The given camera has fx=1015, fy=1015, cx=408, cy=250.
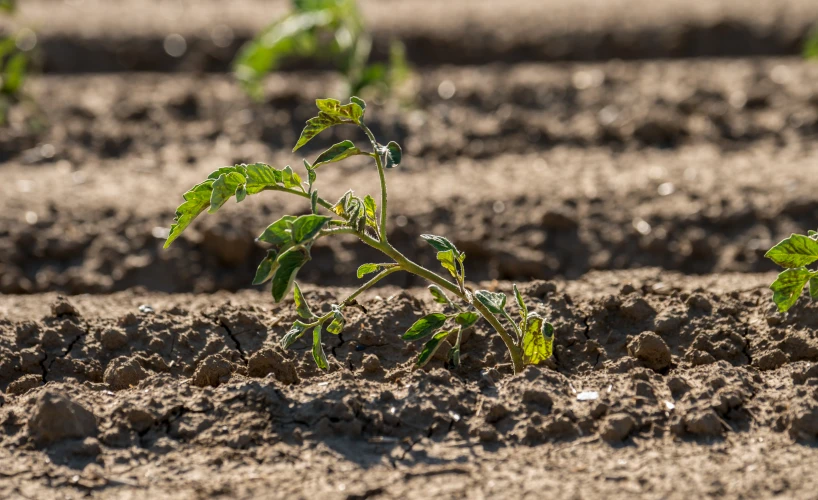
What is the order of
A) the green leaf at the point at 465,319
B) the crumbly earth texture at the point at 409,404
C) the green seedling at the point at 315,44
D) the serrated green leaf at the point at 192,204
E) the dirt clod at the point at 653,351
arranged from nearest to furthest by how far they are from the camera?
1. the crumbly earth texture at the point at 409,404
2. the serrated green leaf at the point at 192,204
3. the green leaf at the point at 465,319
4. the dirt clod at the point at 653,351
5. the green seedling at the point at 315,44

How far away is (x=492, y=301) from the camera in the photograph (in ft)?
8.07

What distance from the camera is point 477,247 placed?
4.27 m

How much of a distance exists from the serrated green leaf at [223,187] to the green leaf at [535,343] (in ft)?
2.57

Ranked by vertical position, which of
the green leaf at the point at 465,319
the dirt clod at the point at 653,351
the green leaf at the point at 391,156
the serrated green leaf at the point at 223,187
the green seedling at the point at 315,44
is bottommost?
the dirt clod at the point at 653,351

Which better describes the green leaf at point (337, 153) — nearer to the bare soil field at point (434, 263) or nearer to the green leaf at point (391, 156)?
the green leaf at point (391, 156)

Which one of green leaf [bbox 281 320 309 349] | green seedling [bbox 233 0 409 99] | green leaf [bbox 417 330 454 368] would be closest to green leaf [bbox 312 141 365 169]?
green leaf [bbox 281 320 309 349]

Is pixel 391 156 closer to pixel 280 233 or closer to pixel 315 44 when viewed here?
pixel 280 233

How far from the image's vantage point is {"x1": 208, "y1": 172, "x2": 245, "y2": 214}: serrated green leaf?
7.52 ft

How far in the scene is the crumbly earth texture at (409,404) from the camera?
2.21 metres

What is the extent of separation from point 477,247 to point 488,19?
4030 millimetres

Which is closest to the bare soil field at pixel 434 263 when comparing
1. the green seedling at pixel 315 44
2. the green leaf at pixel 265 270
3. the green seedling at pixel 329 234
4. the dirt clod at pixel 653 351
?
the dirt clod at pixel 653 351

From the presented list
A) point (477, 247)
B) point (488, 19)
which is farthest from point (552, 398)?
point (488, 19)

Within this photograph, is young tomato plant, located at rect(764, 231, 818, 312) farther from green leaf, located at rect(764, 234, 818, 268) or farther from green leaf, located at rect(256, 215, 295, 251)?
green leaf, located at rect(256, 215, 295, 251)

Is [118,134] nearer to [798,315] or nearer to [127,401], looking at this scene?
[127,401]
